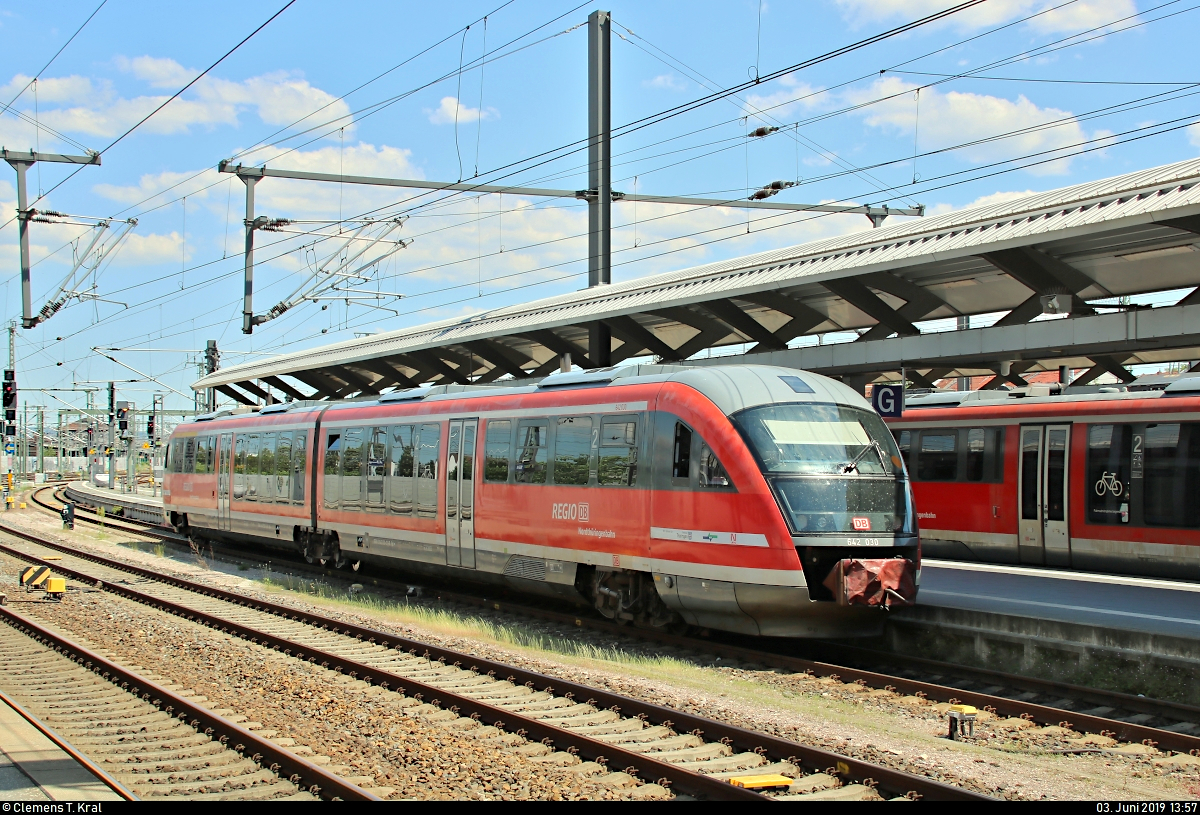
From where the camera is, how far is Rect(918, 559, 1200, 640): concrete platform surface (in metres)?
10.7

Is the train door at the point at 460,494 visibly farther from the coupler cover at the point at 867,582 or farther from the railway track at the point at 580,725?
the coupler cover at the point at 867,582

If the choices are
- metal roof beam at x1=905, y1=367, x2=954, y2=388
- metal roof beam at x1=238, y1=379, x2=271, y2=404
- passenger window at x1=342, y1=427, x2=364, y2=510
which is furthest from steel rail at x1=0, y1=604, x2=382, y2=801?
metal roof beam at x1=238, y1=379, x2=271, y2=404

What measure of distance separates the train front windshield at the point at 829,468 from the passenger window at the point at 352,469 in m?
9.75

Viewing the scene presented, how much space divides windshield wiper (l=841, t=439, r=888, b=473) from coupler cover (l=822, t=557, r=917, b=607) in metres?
1.02

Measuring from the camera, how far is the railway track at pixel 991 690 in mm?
8414

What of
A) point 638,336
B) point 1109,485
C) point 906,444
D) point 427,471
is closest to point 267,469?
point 427,471

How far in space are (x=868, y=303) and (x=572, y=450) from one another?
211 inches

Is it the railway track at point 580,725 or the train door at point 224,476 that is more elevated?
the train door at point 224,476

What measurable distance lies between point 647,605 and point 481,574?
367cm

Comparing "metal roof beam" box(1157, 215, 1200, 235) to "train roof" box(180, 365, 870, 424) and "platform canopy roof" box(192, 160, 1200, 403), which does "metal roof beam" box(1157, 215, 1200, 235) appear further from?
"train roof" box(180, 365, 870, 424)

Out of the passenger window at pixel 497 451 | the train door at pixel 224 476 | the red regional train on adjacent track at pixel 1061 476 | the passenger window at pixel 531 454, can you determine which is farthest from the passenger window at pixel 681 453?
the train door at pixel 224 476

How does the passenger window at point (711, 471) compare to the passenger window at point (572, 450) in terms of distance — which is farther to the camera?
the passenger window at point (572, 450)
